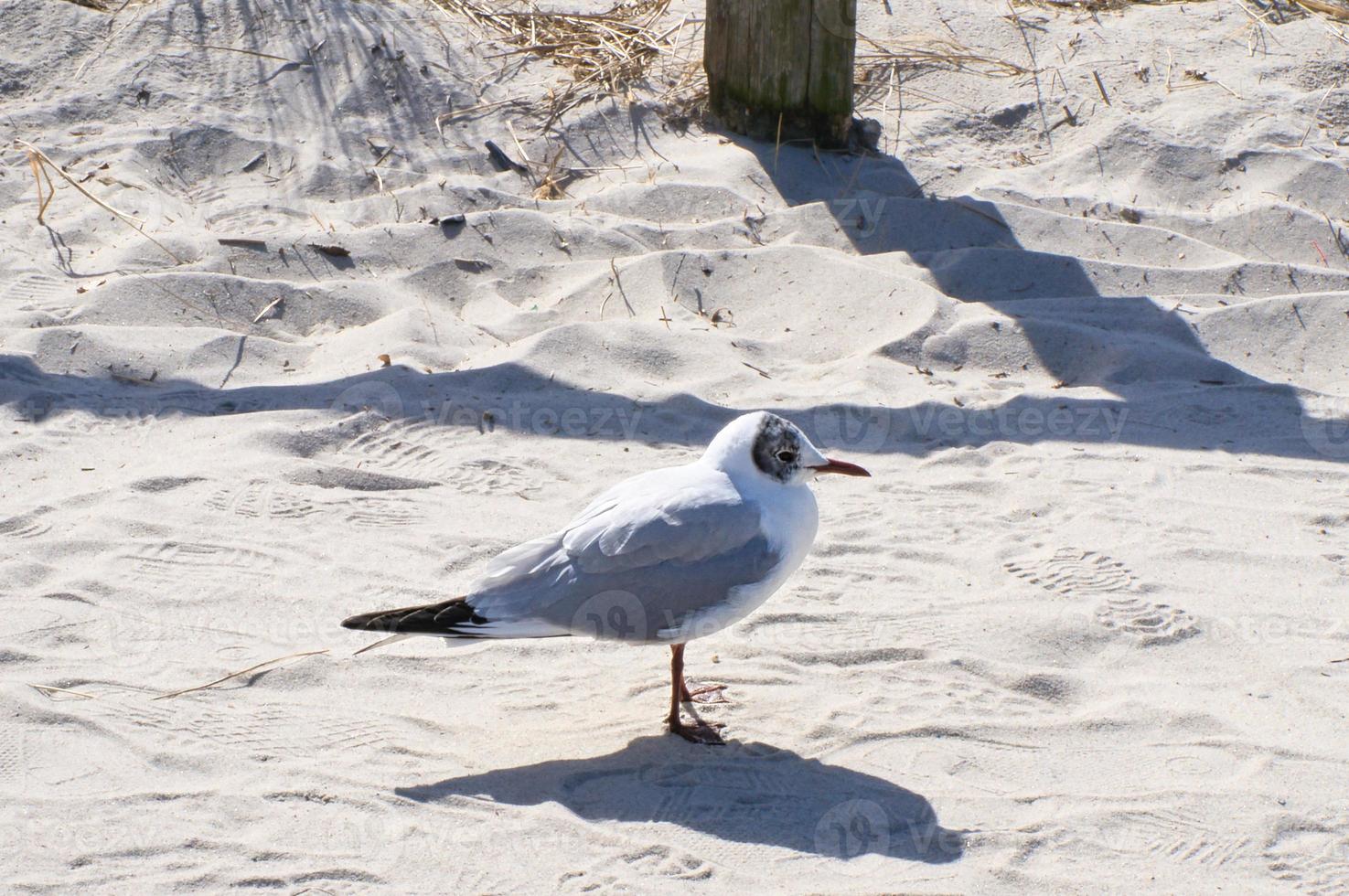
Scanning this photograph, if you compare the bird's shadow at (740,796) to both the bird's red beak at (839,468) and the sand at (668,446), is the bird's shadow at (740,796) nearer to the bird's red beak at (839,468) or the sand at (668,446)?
the sand at (668,446)

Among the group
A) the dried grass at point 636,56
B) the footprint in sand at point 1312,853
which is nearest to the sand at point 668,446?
the footprint in sand at point 1312,853

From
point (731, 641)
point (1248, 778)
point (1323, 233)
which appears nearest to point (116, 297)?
point (731, 641)

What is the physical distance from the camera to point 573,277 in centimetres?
552

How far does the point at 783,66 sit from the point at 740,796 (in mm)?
4399

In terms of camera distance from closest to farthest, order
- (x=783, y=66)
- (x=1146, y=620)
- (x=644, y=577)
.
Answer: (x=644, y=577), (x=1146, y=620), (x=783, y=66)

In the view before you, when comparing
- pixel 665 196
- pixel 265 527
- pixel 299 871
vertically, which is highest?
pixel 665 196

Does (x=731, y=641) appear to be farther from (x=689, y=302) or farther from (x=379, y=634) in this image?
(x=689, y=302)

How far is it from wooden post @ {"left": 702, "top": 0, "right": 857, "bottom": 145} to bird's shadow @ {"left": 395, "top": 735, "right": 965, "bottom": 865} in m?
4.18

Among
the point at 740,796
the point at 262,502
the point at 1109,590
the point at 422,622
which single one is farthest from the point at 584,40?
the point at 740,796

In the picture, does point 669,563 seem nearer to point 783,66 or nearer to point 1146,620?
point 1146,620

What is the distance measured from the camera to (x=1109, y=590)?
3.65 metres

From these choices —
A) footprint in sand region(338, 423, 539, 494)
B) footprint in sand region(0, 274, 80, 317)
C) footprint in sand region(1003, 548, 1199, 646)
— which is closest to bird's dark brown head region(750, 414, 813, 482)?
footprint in sand region(1003, 548, 1199, 646)

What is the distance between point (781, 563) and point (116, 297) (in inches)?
126

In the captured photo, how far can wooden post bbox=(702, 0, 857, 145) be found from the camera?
6301 millimetres
